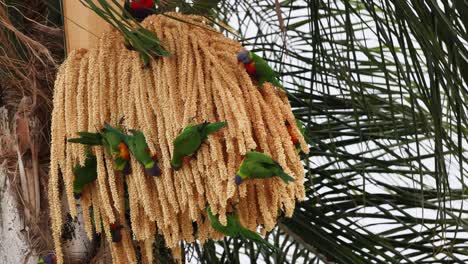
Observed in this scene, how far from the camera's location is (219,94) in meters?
1.40

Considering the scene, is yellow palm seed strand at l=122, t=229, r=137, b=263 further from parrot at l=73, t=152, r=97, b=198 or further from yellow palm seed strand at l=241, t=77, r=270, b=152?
yellow palm seed strand at l=241, t=77, r=270, b=152

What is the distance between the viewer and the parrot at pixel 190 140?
1337mm

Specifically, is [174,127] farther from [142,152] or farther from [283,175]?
[283,175]

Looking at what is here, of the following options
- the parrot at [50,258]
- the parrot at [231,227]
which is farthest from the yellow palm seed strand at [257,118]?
the parrot at [50,258]

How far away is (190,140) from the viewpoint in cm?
134

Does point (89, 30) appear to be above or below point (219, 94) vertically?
above

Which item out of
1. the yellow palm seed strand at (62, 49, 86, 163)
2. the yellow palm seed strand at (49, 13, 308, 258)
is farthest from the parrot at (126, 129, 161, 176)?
the yellow palm seed strand at (62, 49, 86, 163)

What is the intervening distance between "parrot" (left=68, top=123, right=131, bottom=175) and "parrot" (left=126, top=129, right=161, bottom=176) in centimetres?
1

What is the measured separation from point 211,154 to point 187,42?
0.24 m

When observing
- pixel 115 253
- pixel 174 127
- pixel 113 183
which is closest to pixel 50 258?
pixel 115 253

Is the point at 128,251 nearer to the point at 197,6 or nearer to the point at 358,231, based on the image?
the point at 197,6

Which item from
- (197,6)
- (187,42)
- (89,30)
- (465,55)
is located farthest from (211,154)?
(197,6)

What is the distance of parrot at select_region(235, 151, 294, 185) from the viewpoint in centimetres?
132

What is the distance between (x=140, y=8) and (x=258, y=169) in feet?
1.50
